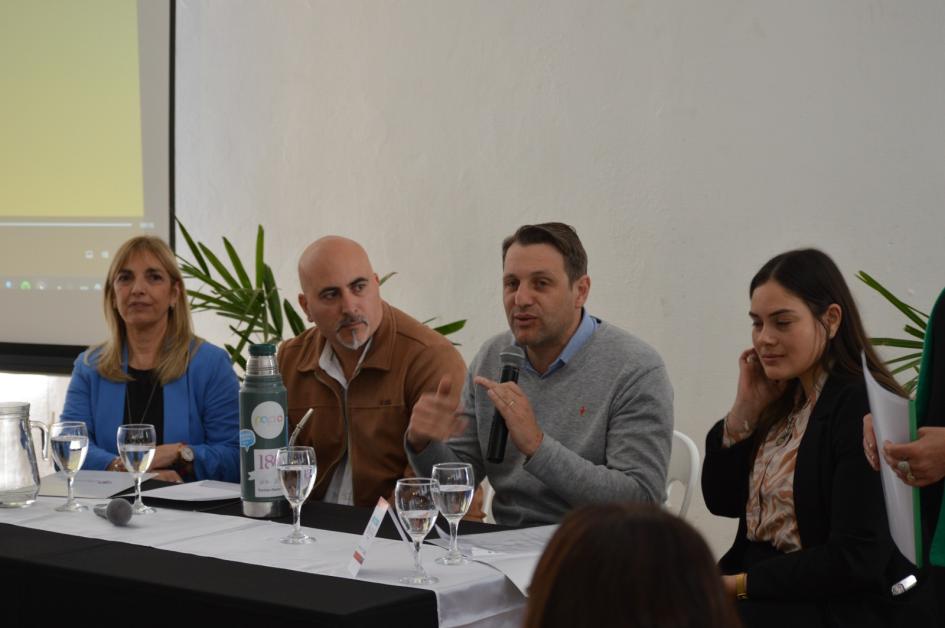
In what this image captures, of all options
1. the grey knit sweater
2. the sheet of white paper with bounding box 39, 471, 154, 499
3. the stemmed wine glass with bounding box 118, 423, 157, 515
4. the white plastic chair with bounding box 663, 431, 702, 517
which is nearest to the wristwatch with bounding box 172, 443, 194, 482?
the sheet of white paper with bounding box 39, 471, 154, 499

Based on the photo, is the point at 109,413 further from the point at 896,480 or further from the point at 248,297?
the point at 896,480

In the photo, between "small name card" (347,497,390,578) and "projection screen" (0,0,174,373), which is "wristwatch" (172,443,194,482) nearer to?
"small name card" (347,497,390,578)

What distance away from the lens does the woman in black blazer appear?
5.80 feet

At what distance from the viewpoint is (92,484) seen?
2.26 metres

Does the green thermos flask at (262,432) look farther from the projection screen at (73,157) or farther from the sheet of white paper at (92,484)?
the projection screen at (73,157)

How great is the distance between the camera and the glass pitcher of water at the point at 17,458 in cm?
206

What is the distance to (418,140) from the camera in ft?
13.3

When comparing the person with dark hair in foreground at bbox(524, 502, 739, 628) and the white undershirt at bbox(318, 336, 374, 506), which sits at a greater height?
the person with dark hair in foreground at bbox(524, 502, 739, 628)

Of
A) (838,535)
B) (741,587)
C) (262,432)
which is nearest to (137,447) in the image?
(262,432)

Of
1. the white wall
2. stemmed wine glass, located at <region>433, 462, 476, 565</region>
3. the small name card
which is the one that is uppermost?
the white wall

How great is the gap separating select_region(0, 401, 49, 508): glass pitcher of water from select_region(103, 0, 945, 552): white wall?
2036 mm

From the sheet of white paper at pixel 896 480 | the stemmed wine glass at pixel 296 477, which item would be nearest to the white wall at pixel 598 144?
the sheet of white paper at pixel 896 480

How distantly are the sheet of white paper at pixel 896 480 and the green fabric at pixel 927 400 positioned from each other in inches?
5.2

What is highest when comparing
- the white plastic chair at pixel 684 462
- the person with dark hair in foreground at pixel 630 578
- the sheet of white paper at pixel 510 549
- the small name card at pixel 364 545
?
the person with dark hair in foreground at pixel 630 578
